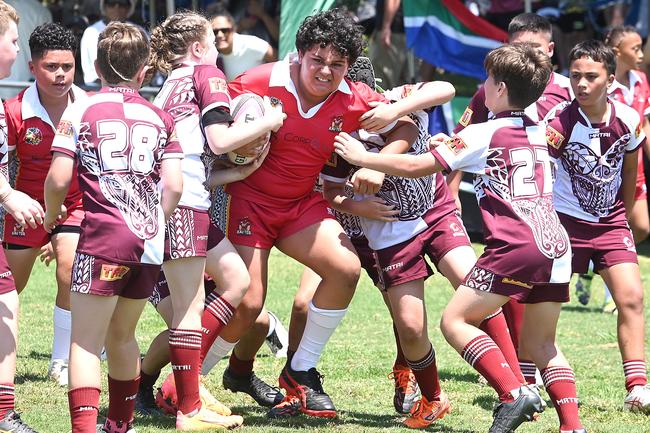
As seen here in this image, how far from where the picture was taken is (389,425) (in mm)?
5359

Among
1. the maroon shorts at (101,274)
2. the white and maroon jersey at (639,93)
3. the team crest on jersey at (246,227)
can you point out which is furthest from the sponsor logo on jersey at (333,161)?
the white and maroon jersey at (639,93)

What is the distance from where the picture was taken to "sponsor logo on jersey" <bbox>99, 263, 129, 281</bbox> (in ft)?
14.3

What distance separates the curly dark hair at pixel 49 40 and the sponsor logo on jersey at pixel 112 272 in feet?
6.25

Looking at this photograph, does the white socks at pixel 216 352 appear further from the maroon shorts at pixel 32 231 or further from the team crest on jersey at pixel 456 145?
the team crest on jersey at pixel 456 145

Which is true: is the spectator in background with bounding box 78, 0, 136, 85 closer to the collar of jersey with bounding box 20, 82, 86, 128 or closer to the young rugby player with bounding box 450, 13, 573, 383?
the collar of jersey with bounding box 20, 82, 86, 128

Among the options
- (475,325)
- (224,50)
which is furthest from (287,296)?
(475,325)

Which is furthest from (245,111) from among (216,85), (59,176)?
(59,176)

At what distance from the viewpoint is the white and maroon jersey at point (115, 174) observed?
4391mm

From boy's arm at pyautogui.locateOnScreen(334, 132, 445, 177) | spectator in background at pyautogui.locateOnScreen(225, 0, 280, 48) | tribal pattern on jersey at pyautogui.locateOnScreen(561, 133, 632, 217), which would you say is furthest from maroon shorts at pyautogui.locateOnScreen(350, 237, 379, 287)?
spectator in background at pyautogui.locateOnScreen(225, 0, 280, 48)

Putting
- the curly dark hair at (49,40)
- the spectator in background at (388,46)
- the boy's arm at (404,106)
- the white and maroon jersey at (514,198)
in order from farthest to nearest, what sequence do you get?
the spectator in background at (388,46) < the curly dark hair at (49,40) < the boy's arm at (404,106) < the white and maroon jersey at (514,198)

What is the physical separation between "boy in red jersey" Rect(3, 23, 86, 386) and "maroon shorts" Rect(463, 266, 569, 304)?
2.30m

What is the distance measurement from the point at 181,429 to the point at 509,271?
157 centimetres

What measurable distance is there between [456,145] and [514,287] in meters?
0.65

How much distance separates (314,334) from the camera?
5422 mm
